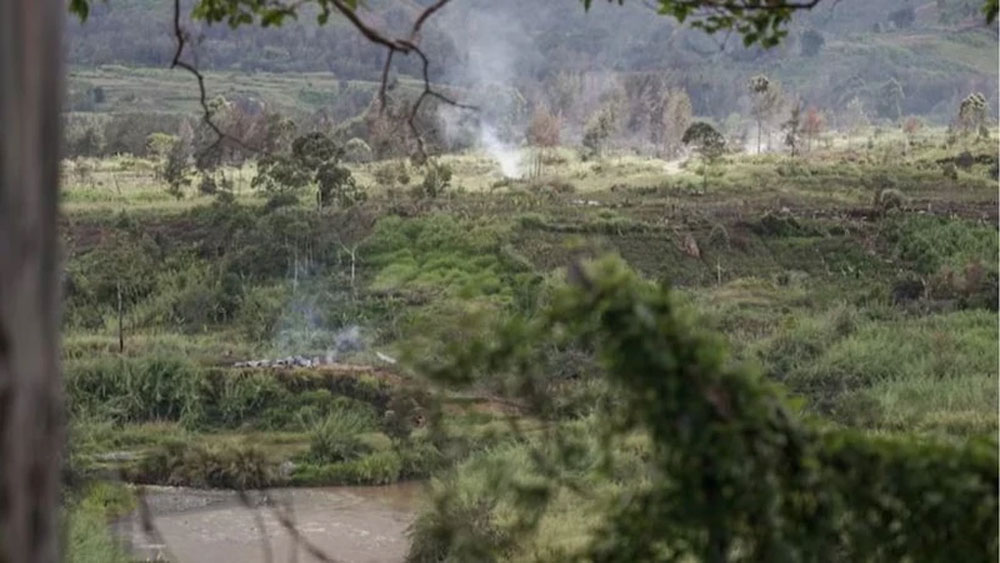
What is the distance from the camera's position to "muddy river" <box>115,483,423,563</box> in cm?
734

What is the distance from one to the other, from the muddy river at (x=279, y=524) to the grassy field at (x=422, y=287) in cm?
20

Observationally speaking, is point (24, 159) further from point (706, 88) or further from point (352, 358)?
point (706, 88)

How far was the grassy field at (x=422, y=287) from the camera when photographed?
9594 millimetres

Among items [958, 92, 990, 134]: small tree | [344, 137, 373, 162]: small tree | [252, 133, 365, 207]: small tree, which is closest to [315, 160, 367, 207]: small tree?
[252, 133, 365, 207]: small tree

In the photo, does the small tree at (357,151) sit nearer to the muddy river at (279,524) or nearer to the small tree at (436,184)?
the small tree at (436,184)

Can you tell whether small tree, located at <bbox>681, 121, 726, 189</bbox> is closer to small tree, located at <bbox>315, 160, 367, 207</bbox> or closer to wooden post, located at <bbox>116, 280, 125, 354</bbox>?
small tree, located at <bbox>315, 160, 367, 207</bbox>

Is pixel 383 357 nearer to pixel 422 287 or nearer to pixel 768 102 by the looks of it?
pixel 422 287

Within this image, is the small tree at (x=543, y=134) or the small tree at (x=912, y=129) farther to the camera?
the small tree at (x=912, y=129)

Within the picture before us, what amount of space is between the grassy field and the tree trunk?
20.4 feet

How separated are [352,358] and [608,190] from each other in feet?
18.3

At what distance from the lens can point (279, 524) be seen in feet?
25.7

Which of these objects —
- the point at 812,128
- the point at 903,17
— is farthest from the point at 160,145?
the point at 903,17

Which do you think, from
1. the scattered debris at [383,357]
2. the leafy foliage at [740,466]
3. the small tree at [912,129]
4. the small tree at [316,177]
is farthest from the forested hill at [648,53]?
the leafy foliage at [740,466]

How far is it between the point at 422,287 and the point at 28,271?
41.5 feet
